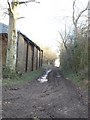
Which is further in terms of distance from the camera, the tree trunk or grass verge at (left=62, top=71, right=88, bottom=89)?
the tree trunk

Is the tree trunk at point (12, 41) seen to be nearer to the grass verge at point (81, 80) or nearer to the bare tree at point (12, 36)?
the bare tree at point (12, 36)

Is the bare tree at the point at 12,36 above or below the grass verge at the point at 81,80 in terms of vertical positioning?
above

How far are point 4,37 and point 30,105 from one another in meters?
20.1

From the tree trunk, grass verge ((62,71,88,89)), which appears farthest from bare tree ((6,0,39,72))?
grass verge ((62,71,88,89))

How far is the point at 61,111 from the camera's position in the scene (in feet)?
33.4

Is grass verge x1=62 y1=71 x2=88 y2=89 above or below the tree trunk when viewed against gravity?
below

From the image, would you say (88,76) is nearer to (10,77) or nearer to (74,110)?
(10,77)

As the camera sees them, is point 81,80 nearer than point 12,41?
No

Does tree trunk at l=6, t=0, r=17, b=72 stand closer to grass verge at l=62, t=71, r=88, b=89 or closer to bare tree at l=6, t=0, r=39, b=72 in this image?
bare tree at l=6, t=0, r=39, b=72

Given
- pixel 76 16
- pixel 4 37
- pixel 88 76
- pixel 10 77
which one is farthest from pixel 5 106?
Answer: pixel 76 16

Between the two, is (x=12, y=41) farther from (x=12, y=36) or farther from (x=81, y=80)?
(x=81, y=80)

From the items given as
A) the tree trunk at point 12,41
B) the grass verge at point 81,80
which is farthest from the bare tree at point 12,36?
the grass verge at point 81,80

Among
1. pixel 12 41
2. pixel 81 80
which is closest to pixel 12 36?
pixel 12 41

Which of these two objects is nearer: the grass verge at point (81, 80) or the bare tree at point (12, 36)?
the grass verge at point (81, 80)
